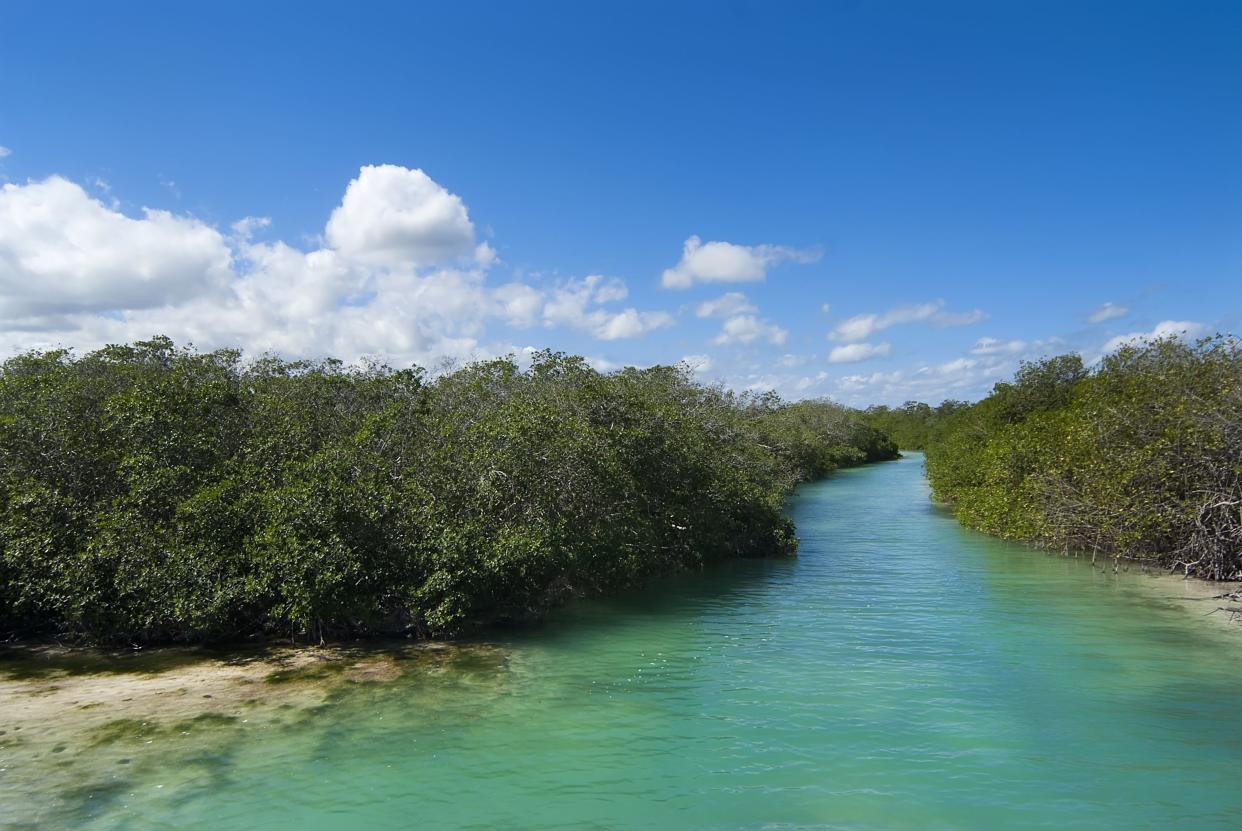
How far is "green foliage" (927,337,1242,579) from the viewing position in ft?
74.6

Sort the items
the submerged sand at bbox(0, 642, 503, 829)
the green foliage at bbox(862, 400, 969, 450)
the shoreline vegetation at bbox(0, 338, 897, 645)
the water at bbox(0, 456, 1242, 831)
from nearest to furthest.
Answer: the water at bbox(0, 456, 1242, 831) → the submerged sand at bbox(0, 642, 503, 829) → the shoreline vegetation at bbox(0, 338, 897, 645) → the green foliage at bbox(862, 400, 969, 450)

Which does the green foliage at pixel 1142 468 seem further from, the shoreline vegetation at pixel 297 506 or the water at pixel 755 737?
the shoreline vegetation at pixel 297 506

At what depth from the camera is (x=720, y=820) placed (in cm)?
1047

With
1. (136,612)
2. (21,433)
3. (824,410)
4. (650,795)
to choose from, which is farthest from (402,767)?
(824,410)

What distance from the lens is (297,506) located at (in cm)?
1717

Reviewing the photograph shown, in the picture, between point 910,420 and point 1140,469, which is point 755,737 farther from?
point 910,420

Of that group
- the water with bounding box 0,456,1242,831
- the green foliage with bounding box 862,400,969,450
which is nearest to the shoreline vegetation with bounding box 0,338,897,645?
the water with bounding box 0,456,1242,831

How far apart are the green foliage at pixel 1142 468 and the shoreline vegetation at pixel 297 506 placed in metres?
14.6

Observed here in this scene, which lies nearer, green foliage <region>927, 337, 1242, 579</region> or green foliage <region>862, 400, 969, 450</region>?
green foliage <region>927, 337, 1242, 579</region>

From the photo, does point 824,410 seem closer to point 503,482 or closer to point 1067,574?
point 1067,574

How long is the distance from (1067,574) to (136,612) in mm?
27321

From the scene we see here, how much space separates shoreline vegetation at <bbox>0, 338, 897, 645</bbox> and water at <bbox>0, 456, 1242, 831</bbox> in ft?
7.67

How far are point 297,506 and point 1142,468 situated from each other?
24.1 m

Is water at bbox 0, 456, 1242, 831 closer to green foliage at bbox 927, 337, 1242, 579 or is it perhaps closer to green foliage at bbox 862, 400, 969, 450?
green foliage at bbox 927, 337, 1242, 579
